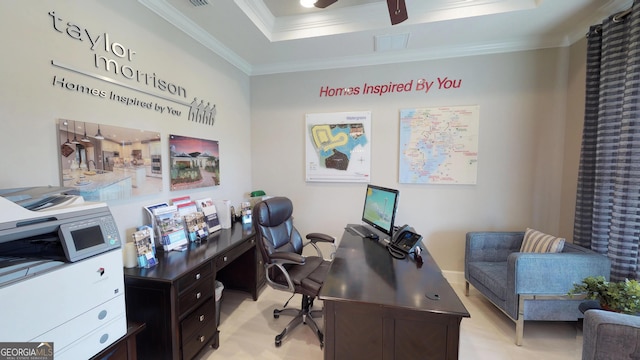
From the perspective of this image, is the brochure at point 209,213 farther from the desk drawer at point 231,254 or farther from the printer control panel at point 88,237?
the printer control panel at point 88,237

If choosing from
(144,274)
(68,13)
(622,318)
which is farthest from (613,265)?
(68,13)

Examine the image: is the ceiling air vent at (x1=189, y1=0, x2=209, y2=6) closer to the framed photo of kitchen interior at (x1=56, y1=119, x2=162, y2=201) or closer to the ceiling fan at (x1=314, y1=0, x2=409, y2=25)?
the framed photo of kitchen interior at (x1=56, y1=119, x2=162, y2=201)

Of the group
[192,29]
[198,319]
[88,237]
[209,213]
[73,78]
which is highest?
[192,29]

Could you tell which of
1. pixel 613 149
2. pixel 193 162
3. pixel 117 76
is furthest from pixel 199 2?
pixel 613 149

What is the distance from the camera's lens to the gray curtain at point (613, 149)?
177 centimetres

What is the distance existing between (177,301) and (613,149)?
348 centimetres

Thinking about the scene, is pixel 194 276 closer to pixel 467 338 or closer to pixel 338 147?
pixel 338 147

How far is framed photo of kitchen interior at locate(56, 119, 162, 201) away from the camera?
4.84 feet

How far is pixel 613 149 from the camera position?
1.97 m

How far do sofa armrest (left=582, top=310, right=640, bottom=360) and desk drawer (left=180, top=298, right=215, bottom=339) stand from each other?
7.37 feet

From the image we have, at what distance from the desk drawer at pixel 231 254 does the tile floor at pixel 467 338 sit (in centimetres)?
66

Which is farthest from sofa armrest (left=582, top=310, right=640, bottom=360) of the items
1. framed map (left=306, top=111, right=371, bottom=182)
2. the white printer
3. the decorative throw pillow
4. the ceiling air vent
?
the ceiling air vent

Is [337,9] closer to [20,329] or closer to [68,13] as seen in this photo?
[68,13]

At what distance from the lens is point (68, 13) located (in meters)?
1.46
